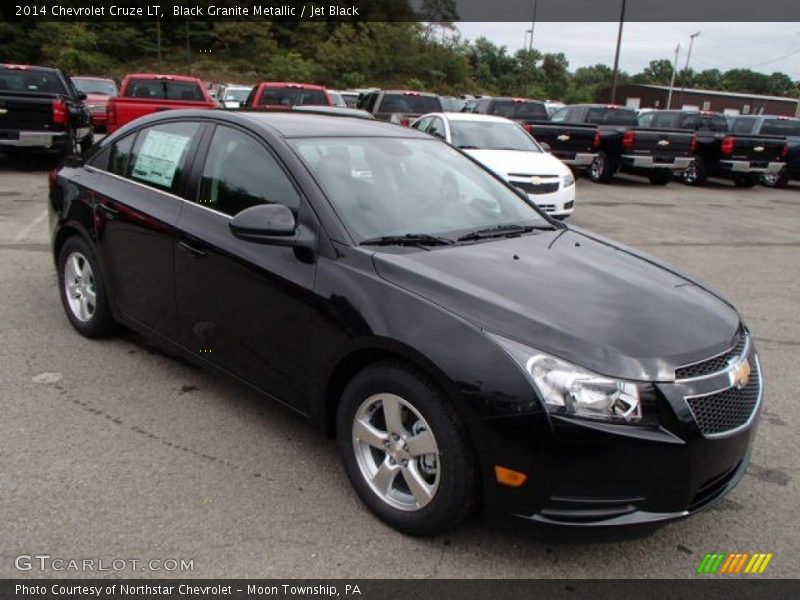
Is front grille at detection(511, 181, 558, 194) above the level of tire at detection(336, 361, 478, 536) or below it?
above

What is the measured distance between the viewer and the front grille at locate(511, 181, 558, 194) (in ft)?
33.0

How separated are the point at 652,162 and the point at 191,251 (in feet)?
47.7

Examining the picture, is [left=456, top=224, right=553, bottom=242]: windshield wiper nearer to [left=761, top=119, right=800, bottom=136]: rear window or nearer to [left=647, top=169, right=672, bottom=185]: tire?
[left=647, top=169, right=672, bottom=185]: tire

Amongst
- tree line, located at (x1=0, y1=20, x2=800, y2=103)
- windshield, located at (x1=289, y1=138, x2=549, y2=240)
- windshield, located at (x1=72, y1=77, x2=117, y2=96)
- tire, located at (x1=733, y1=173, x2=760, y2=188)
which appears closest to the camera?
windshield, located at (x1=289, y1=138, x2=549, y2=240)

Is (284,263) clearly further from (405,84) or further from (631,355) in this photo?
(405,84)

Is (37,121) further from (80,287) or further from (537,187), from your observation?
(80,287)

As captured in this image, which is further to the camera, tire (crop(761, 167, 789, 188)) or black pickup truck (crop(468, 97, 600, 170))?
tire (crop(761, 167, 789, 188))

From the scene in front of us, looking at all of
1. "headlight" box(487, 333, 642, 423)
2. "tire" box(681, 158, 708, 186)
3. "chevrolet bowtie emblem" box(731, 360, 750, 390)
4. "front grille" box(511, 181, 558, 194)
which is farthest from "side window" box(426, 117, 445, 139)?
"headlight" box(487, 333, 642, 423)

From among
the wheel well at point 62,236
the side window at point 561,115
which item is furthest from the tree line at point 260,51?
the wheel well at point 62,236

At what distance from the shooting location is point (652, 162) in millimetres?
A: 16156

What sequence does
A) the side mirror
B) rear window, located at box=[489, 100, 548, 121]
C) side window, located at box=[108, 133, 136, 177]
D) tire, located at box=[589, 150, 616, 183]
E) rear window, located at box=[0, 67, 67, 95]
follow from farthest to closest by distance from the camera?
rear window, located at box=[489, 100, 548, 121] → tire, located at box=[589, 150, 616, 183] → rear window, located at box=[0, 67, 67, 95] → side window, located at box=[108, 133, 136, 177] → the side mirror

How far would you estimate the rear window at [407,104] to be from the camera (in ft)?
54.3

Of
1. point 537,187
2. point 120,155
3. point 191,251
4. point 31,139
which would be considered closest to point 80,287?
point 120,155

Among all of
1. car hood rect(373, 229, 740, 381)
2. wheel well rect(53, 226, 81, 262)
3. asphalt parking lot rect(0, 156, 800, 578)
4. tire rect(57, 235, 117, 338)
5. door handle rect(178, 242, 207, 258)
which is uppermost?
car hood rect(373, 229, 740, 381)
